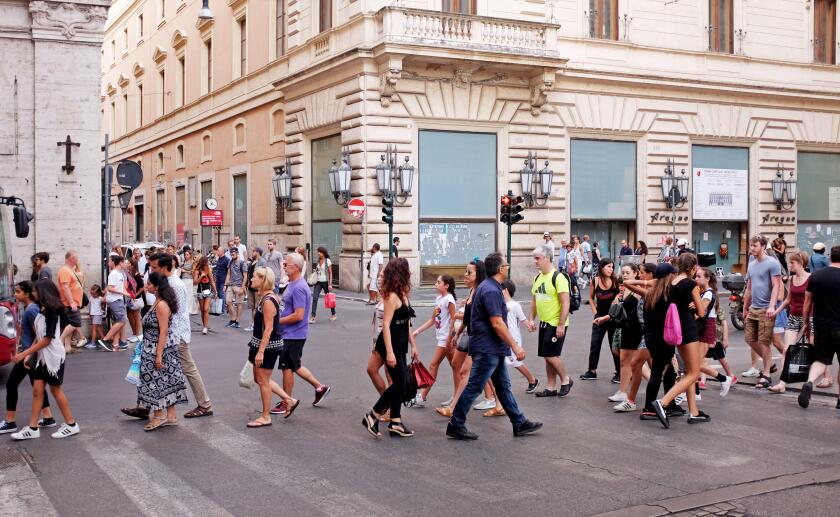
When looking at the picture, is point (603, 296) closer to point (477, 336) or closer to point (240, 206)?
point (477, 336)

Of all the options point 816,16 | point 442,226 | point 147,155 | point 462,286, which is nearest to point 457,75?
point 442,226

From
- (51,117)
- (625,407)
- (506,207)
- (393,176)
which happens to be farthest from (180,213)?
(625,407)

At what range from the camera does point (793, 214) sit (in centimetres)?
3381

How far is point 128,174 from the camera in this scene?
17.0 m

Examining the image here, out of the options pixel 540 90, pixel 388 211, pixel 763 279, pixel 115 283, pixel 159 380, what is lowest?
pixel 159 380

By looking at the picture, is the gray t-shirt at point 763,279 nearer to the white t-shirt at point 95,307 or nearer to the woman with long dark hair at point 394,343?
the woman with long dark hair at point 394,343

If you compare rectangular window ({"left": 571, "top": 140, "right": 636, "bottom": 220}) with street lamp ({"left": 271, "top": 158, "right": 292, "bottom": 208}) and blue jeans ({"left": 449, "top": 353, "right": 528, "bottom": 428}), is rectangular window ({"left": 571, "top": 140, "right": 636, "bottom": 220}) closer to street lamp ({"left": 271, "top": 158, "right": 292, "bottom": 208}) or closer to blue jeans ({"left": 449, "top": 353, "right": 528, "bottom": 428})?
street lamp ({"left": 271, "top": 158, "right": 292, "bottom": 208})

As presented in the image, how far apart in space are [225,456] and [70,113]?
11.0 meters

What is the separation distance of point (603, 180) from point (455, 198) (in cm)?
575

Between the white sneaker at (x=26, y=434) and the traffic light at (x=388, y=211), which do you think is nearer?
the white sneaker at (x=26, y=434)

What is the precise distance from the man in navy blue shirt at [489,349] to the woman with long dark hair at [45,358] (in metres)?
3.73

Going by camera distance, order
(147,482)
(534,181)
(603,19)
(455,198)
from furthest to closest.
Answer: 1. (603,19)
2. (534,181)
3. (455,198)
4. (147,482)

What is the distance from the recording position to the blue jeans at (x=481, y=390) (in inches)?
334

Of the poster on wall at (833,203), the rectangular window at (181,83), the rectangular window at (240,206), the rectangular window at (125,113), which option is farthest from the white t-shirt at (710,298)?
the rectangular window at (125,113)
